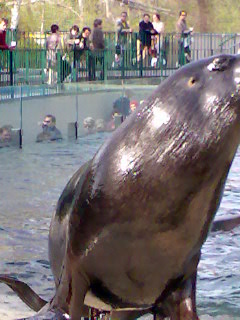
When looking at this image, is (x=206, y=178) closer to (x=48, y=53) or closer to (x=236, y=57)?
(x=236, y=57)

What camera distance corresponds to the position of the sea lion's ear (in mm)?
3209

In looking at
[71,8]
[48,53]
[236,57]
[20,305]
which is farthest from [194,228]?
[71,8]

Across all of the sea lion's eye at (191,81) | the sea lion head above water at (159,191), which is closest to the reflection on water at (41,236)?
the sea lion head above water at (159,191)

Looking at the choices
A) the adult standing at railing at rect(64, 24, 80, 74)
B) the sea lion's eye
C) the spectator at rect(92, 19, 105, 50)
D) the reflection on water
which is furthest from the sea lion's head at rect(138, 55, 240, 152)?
the spectator at rect(92, 19, 105, 50)

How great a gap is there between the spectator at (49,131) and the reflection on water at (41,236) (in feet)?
3.90

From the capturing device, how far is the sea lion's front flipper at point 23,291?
3.92 meters

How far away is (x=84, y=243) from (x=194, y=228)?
0.43m

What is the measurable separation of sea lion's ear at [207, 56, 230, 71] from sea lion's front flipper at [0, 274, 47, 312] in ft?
4.62

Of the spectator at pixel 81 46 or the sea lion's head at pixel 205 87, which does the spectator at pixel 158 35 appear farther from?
the sea lion's head at pixel 205 87

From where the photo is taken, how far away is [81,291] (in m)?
3.40

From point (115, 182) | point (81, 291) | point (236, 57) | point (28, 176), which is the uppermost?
point (236, 57)

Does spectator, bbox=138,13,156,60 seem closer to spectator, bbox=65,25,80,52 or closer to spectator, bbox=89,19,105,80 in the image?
spectator, bbox=89,19,105,80

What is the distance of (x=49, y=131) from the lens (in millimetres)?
13938

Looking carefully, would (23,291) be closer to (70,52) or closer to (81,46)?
(70,52)
